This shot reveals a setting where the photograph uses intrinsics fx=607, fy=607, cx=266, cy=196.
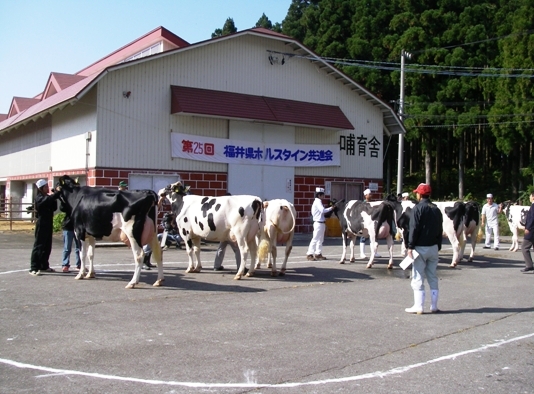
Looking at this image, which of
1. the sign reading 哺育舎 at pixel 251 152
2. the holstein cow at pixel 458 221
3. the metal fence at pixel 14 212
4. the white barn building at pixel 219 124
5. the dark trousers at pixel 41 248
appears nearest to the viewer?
the dark trousers at pixel 41 248

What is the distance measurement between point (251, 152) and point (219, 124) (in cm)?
182

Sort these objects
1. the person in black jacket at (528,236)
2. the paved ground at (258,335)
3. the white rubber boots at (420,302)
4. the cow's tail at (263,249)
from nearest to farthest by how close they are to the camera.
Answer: the paved ground at (258,335) < the white rubber boots at (420,302) < the cow's tail at (263,249) < the person in black jacket at (528,236)

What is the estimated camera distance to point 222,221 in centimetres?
1339

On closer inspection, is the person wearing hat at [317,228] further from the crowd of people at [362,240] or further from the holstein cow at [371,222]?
the holstein cow at [371,222]

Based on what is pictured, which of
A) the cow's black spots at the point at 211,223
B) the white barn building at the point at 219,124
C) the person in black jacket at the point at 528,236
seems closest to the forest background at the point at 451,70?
the white barn building at the point at 219,124

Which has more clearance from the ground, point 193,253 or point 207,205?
point 207,205

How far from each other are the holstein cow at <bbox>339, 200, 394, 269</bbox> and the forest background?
2077 cm

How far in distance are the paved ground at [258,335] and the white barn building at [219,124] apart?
9415mm

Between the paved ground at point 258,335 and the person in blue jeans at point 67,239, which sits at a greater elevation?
the person in blue jeans at point 67,239

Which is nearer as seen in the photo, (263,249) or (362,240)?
(263,249)

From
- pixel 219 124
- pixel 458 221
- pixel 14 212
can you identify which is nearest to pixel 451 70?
pixel 219 124

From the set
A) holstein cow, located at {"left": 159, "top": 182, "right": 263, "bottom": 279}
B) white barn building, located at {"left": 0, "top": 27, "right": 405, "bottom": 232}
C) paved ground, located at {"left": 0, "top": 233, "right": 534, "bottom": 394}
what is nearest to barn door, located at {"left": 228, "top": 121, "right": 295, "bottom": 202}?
white barn building, located at {"left": 0, "top": 27, "right": 405, "bottom": 232}

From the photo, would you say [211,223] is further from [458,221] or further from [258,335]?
[458,221]

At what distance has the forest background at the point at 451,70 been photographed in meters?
37.8
